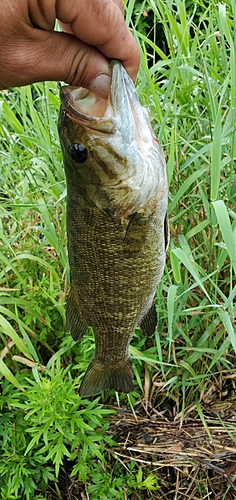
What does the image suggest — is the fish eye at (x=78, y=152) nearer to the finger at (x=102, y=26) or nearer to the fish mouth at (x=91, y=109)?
the fish mouth at (x=91, y=109)

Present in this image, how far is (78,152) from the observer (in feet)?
3.85

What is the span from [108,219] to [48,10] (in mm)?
461

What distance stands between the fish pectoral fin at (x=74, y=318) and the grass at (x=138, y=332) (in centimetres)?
37

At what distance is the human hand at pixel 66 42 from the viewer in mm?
1071

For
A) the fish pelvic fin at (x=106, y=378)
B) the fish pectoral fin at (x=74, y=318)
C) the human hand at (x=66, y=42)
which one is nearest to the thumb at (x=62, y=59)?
the human hand at (x=66, y=42)

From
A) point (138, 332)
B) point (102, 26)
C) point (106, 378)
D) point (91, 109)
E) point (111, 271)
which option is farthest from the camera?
point (138, 332)

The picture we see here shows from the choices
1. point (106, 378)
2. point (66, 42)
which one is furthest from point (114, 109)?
point (106, 378)

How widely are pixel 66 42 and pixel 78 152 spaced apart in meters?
0.24

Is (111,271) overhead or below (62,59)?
below

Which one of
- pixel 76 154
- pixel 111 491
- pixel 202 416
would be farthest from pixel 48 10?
pixel 111 491

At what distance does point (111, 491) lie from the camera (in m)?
1.87

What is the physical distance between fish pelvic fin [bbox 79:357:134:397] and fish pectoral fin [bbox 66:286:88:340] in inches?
5.8

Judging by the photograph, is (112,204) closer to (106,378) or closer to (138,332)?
(106,378)

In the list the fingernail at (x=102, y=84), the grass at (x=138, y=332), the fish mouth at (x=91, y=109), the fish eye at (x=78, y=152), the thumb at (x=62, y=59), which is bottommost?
the grass at (x=138, y=332)
